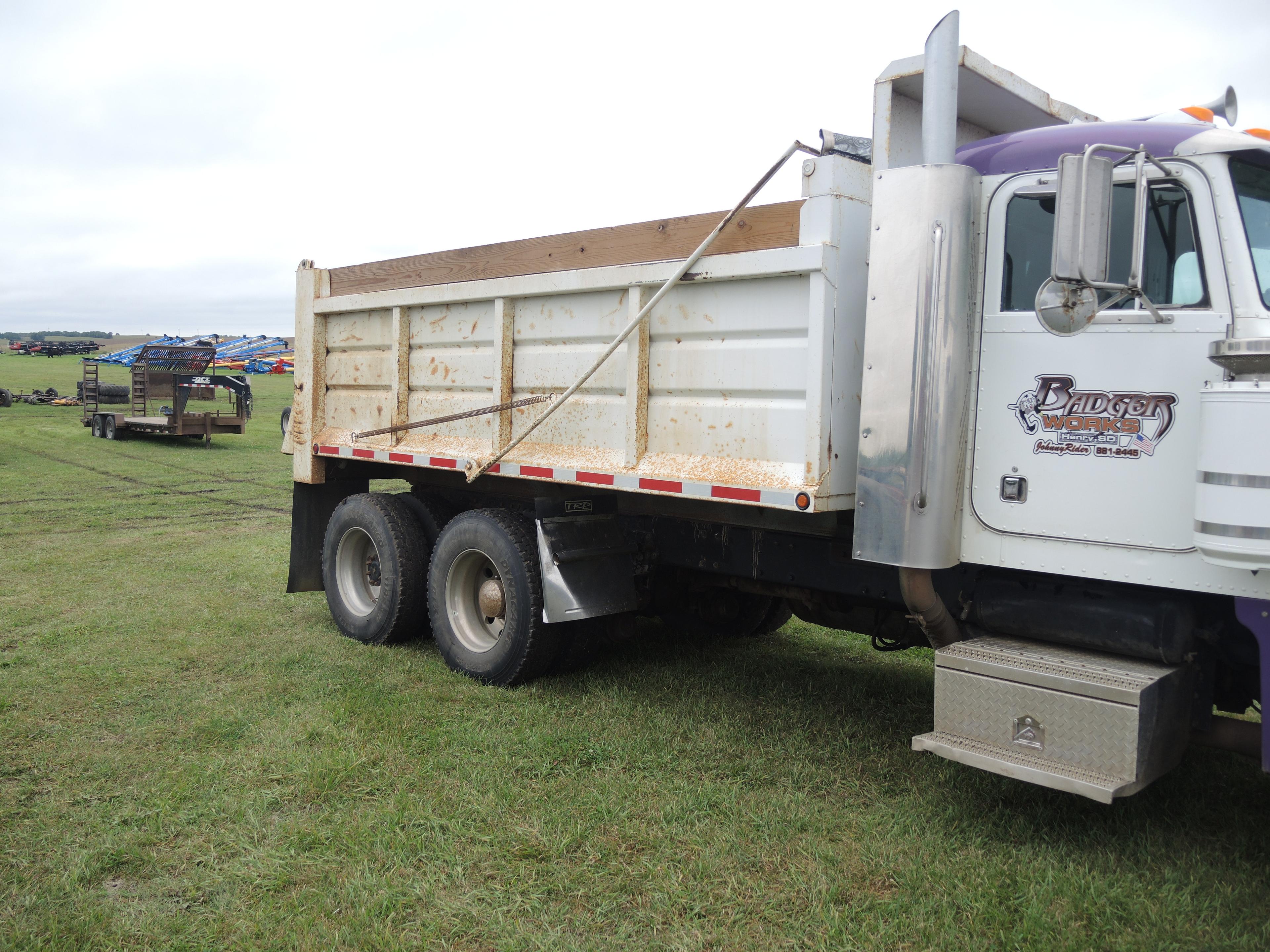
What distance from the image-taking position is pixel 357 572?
22.5 ft

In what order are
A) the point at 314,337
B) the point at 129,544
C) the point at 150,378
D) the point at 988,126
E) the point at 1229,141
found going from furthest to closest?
the point at 150,378, the point at 129,544, the point at 314,337, the point at 988,126, the point at 1229,141

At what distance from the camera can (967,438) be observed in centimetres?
384

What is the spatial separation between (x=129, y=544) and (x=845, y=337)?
8379 mm

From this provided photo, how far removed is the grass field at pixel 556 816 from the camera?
3.18m

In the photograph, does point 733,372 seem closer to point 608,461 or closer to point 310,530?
point 608,461

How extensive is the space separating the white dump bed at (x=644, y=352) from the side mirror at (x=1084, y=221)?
3.17 ft

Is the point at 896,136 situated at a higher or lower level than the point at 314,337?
higher

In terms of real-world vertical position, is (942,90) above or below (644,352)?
above

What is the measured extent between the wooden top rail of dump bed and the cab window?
2.78 ft

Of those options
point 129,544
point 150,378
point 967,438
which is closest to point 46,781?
point 967,438

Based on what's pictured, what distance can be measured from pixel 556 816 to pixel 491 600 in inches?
76.3

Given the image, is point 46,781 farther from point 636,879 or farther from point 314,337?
point 314,337

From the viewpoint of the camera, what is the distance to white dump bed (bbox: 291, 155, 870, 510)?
3971mm

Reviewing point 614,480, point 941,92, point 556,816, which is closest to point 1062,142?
point 941,92
